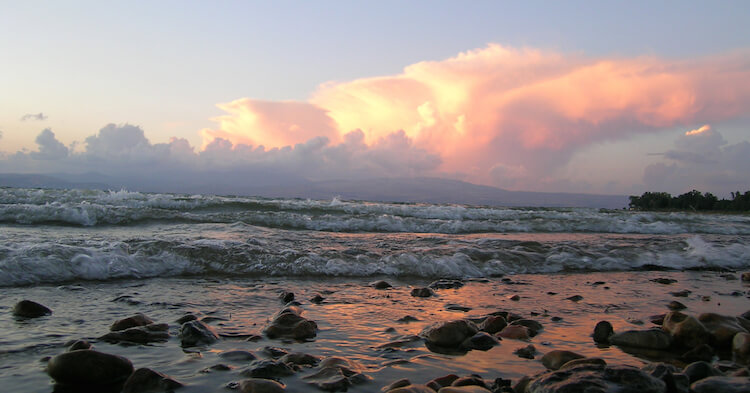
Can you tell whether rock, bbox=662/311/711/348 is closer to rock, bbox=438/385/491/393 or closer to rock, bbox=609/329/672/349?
rock, bbox=609/329/672/349

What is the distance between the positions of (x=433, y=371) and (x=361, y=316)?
1.53 meters

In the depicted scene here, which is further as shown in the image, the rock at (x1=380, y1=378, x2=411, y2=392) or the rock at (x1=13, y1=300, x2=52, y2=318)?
the rock at (x1=13, y1=300, x2=52, y2=318)

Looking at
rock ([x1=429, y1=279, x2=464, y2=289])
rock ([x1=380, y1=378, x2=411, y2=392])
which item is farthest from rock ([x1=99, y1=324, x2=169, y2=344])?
rock ([x1=429, y1=279, x2=464, y2=289])

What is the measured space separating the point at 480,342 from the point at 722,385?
1573 mm

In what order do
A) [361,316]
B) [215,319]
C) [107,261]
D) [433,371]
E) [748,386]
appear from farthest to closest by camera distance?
[107,261], [361,316], [215,319], [433,371], [748,386]

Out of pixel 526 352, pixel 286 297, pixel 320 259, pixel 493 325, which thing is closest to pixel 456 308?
pixel 493 325

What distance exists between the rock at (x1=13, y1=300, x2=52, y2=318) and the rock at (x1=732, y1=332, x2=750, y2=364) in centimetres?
590

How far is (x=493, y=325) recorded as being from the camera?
→ 390 cm

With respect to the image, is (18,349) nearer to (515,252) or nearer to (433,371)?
(433,371)

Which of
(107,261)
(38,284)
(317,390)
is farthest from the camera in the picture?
(107,261)

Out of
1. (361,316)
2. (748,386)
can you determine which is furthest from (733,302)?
(361,316)

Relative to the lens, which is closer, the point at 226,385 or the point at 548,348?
the point at 226,385

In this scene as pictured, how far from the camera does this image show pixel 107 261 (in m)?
5.97

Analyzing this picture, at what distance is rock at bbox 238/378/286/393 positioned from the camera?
7.81 feet
